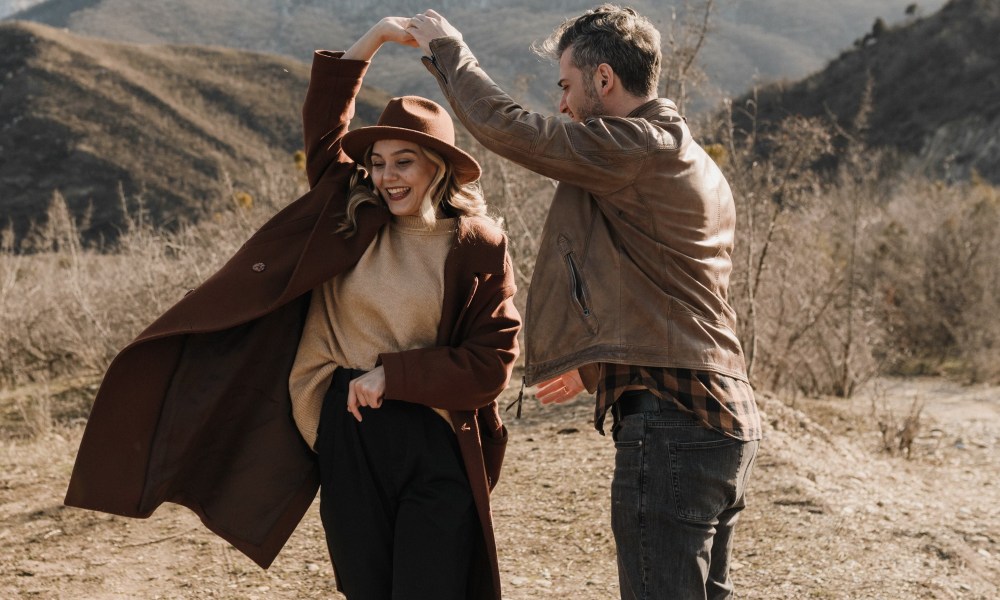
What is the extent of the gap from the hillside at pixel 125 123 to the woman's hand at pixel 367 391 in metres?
38.3

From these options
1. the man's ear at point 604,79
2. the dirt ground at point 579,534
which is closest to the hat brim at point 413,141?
the man's ear at point 604,79

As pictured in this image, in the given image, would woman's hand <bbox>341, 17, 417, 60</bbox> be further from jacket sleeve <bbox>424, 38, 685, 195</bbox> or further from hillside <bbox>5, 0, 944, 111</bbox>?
hillside <bbox>5, 0, 944, 111</bbox>

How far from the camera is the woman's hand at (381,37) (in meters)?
2.56

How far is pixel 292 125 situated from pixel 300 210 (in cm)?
5475

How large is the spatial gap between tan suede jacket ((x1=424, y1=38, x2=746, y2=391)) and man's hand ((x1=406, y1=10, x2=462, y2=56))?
0.13 m

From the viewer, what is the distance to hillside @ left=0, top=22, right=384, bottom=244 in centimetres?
4366

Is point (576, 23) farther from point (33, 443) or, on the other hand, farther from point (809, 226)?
point (809, 226)

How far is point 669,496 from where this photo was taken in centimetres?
215

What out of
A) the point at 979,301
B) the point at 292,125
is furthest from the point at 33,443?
the point at 292,125

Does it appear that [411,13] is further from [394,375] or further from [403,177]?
[394,375]

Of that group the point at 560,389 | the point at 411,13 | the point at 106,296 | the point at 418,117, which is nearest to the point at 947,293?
the point at 106,296

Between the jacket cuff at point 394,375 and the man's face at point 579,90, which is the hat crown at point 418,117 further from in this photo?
the jacket cuff at point 394,375

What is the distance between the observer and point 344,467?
2.51 meters

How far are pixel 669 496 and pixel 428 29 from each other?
130 centimetres
